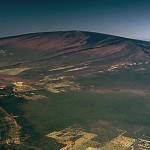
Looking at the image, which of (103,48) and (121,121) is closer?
(121,121)

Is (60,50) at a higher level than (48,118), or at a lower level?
higher

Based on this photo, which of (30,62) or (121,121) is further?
(30,62)

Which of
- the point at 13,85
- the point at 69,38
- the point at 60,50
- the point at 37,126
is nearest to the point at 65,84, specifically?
the point at 13,85

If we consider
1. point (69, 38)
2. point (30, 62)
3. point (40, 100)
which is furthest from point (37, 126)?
point (69, 38)

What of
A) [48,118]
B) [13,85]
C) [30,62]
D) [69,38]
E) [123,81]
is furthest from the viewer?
[69,38]

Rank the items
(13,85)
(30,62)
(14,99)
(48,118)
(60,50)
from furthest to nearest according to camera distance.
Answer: (60,50)
(30,62)
(13,85)
(14,99)
(48,118)

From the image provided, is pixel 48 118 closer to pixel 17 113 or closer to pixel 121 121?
pixel 17 113

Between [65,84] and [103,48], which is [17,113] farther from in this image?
[103,48]

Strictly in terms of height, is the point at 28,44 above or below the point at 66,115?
above

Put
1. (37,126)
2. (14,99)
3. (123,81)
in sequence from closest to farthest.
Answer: (37,126) → (14,99) → (123,81)
